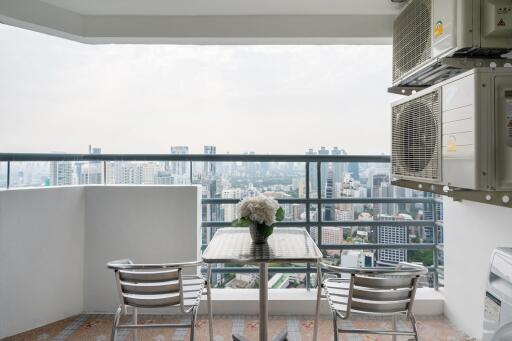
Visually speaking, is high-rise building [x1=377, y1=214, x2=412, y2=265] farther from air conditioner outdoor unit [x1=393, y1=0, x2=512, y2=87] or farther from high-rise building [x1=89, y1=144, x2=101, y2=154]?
high-rise building [x1=89, y1=144, x2=101, y2=154]

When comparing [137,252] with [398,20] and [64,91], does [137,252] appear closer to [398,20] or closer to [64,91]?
[64,91]

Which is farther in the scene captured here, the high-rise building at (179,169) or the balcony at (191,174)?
the high-rise building at (179,169)

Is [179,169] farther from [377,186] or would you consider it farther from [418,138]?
[418,138]

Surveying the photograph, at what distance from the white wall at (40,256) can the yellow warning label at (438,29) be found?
278 centimetres

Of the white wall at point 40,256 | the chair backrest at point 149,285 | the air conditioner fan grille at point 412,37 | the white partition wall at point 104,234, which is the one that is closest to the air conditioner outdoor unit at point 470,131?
the air conditioner fan grille at point 412,37

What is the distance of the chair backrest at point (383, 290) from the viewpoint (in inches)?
65.5

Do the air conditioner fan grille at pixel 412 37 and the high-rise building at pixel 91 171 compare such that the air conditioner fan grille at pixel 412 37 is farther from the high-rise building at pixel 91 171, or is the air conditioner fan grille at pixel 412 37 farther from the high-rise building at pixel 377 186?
the high-rise building at pixel 91 171

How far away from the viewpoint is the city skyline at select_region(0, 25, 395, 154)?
2922 mm

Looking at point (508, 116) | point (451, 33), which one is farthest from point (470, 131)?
point (451, 33)

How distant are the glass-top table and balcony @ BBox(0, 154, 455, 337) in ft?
2.04

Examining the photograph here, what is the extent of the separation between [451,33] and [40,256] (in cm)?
309

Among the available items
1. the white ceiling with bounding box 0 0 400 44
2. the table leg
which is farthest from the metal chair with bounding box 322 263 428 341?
the white ceiling with bounding box 0 0 400 44

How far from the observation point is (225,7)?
2627 millimetres

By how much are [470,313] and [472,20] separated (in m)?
1.95
